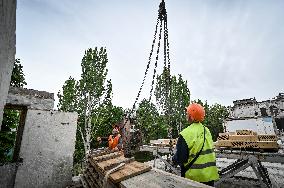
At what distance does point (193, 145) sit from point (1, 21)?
3266 mm

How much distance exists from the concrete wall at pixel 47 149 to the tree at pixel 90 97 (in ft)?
53.5

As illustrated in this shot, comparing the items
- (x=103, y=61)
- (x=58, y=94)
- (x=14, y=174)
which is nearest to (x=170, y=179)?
(x=14, y=174)

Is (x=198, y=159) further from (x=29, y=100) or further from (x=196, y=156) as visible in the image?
(x=29, y=100)

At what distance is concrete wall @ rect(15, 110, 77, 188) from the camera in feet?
25.6

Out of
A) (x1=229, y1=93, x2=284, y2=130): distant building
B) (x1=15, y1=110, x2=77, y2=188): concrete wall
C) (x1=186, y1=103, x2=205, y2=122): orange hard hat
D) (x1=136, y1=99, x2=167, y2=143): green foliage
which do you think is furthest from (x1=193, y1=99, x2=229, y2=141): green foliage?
(x1=186, y1=103, x2=205, y2=122): orange hard hat

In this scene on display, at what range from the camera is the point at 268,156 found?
15.8ft

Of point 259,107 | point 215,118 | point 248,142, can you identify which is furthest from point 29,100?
point 259,107

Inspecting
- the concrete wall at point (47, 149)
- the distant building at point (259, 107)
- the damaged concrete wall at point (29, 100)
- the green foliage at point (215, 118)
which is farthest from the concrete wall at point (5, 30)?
the distant building at point (259, 107)

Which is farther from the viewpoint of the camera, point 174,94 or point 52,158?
point 174,94

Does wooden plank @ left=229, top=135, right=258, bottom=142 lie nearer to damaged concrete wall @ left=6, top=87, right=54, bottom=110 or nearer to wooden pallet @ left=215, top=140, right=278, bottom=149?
wooden pallet @ left=215, top=140, right=278, bottom=149

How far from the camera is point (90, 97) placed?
25984mm

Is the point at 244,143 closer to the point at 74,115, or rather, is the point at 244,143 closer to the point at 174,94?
the point at 74,115

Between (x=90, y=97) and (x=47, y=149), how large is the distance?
17913 mm

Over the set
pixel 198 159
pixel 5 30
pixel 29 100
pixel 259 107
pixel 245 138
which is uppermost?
pixel 259 107
